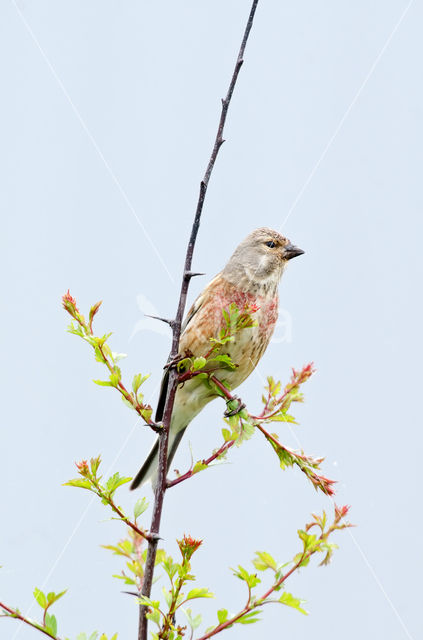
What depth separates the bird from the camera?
2469mm

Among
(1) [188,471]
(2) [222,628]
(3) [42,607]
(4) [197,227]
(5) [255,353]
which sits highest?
(5) [255,353]

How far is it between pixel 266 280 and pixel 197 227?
49.8 inches

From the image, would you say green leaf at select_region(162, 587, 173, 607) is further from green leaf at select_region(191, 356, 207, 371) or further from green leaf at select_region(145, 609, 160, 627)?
green leaf at select_region(191, 356, 207, 371)

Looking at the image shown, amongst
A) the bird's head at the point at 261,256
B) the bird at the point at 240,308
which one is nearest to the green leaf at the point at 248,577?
the bird at the point at 240,308

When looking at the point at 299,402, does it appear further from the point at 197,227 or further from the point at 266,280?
the point at 266,280

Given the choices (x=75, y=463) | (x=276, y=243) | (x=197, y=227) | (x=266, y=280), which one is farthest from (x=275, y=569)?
(x=276, y=243)

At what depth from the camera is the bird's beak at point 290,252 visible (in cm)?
272

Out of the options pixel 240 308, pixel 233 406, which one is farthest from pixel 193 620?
pixel 240 308

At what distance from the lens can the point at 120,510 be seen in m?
1.43

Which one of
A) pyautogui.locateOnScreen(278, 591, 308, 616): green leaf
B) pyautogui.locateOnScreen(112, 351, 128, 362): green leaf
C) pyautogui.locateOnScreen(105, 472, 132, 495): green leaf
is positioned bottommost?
pyautogui.locateOnScreen(278, 591, 308, 616): green leaf

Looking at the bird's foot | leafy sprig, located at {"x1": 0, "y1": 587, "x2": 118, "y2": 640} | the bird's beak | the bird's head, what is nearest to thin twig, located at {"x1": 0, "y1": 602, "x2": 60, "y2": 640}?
leafy sprig, located at {"x1": 0, "y1": 587, "x2": 118, "y2": 640}

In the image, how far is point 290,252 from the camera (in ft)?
9.02

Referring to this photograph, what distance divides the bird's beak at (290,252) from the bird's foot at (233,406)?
3.17 ft

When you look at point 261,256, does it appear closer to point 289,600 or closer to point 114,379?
point 114,379
